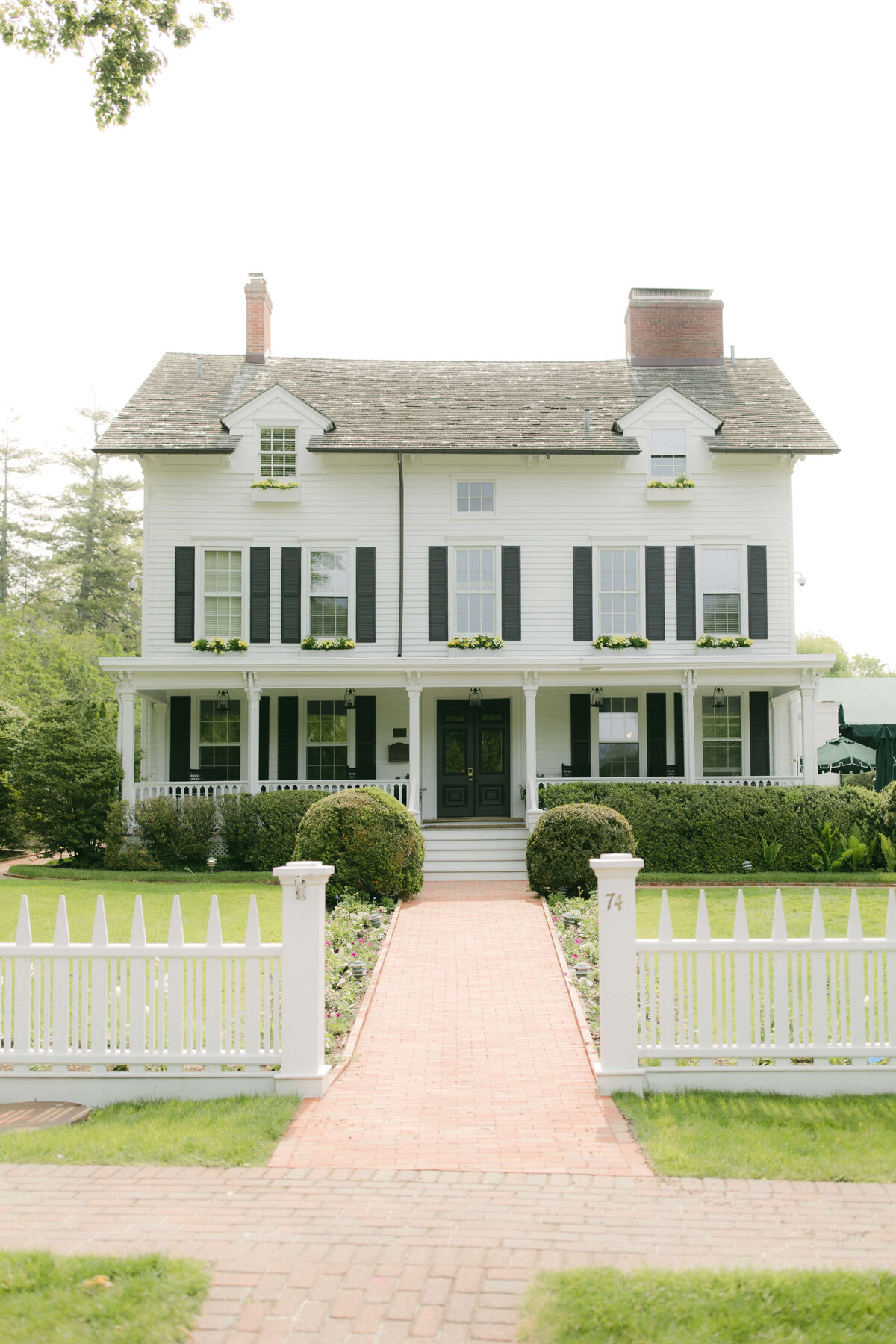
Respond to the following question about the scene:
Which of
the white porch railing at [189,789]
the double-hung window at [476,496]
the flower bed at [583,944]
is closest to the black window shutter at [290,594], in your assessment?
the white porch railing at [189,789]

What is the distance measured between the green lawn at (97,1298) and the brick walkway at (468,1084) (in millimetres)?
1311

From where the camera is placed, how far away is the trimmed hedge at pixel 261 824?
17.0 m

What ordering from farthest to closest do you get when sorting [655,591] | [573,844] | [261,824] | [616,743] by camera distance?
[616,743] < [655,591] < [261,824] < [573,844]

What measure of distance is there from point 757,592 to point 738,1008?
15.3 meters

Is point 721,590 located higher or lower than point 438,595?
higher

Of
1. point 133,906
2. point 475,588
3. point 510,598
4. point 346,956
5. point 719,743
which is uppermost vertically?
point 475,588

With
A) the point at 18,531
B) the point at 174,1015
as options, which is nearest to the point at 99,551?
the point at 18,531

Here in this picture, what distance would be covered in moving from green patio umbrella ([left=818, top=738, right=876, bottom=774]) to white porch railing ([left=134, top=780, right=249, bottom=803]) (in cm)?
1637

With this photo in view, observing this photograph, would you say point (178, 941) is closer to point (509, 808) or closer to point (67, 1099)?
point (67, 1099)

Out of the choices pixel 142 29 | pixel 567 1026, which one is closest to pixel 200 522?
pixel 142 29

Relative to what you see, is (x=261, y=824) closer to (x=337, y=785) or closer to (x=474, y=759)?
(x=337, y=785)

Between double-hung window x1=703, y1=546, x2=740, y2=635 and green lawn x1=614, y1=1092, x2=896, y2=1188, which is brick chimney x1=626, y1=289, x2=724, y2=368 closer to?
double-hung window x1=703, y1=546, x2=740, y2=635

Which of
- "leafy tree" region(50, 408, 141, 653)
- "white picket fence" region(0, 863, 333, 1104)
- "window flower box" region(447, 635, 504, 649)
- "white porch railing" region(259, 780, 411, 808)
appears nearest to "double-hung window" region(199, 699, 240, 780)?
"white porch railing" region(259, 780, 411, 808)

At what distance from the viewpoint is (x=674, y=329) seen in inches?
923
